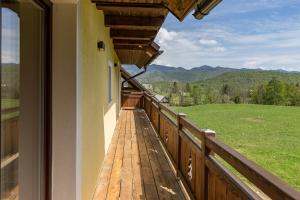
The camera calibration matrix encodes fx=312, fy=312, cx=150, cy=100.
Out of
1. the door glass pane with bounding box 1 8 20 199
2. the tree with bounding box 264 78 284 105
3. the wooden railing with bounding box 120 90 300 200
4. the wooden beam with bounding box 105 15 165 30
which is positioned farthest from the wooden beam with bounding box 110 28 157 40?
the tree with bounding box 264 78 284 105

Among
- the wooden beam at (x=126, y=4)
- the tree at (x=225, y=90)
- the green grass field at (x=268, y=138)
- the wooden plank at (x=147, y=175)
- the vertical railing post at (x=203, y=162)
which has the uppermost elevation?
the wooden beam at (x=126, y=4)

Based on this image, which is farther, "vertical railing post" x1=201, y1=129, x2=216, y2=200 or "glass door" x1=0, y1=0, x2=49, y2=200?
"vertical railing post" x1=201, y1=129, x2=216, y2=200

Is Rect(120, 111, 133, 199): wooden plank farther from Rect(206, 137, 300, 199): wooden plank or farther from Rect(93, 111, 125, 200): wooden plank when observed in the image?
Rect(206, 137, 300, 199): wooden plank

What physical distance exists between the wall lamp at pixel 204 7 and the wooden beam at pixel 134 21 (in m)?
1.98

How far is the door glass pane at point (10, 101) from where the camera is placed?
55.7 inches

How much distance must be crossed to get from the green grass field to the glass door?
204 inches

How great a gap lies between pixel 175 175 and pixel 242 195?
103 inches

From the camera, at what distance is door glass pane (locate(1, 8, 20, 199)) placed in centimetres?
141

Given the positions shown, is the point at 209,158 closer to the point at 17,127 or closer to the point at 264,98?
the point at 17,127

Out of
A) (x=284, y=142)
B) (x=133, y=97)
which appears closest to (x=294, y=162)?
(x=284, y=142)

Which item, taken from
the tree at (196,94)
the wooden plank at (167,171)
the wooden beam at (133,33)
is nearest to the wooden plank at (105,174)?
the wooden plank at (167,171)

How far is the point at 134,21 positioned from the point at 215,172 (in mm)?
3063

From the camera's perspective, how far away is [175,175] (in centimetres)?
450

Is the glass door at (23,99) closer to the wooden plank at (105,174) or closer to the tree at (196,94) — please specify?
the wooden plank at (105,174)
